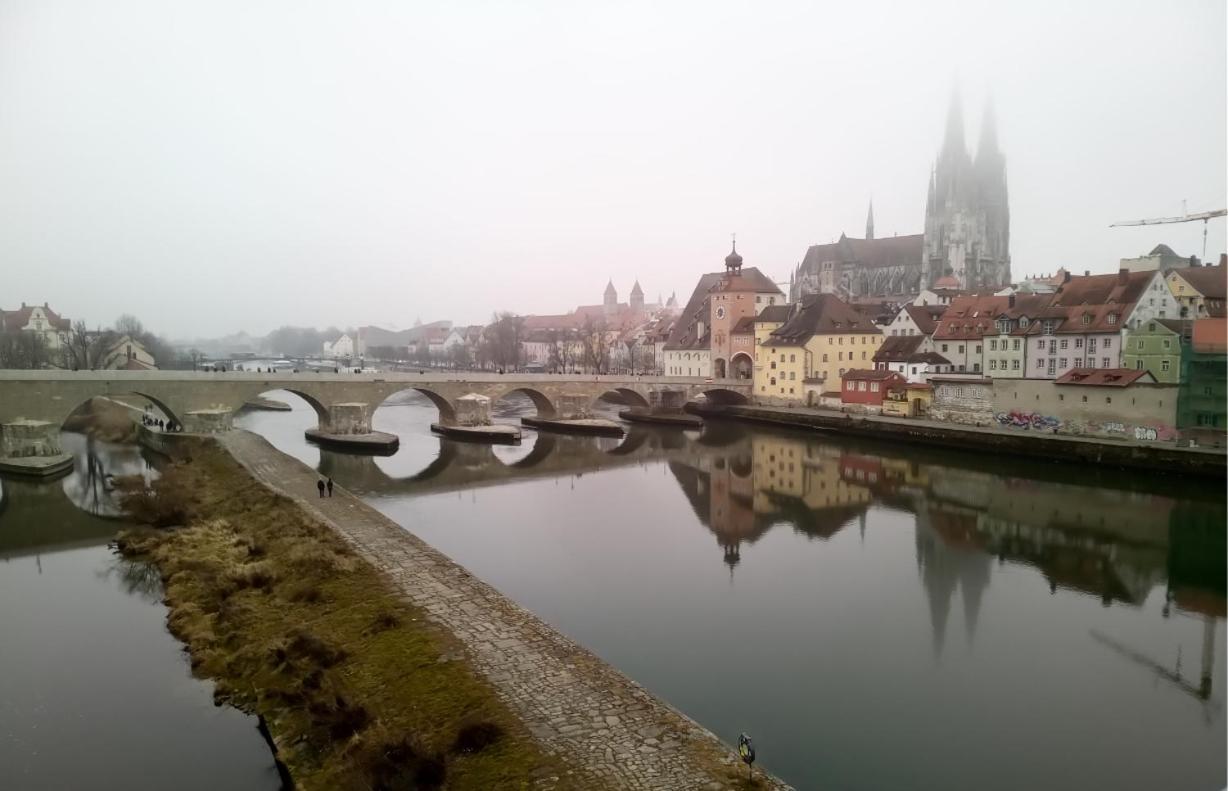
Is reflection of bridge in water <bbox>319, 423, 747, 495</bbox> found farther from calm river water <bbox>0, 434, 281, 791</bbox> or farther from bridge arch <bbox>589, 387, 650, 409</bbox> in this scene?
calm river water <bbox>0, 434, 281, 791</bbox>

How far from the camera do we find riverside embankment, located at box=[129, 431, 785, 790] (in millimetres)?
6305

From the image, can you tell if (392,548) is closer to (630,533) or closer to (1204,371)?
(630,533)

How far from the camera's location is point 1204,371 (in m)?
15.7

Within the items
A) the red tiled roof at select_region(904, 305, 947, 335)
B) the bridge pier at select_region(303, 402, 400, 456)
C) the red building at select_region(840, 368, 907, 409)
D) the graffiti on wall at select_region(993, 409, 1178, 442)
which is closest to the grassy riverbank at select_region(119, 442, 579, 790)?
the bridge pier at select_region(303, 402, 400, 456)

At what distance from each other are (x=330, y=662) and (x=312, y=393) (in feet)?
71.0

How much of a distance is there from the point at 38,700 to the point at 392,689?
447cm

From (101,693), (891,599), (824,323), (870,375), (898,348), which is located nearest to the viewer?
(101,693)

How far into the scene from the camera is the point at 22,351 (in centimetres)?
3922

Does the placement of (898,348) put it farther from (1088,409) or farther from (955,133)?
(955,133)

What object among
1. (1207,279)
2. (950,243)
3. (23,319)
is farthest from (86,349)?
(950,243)

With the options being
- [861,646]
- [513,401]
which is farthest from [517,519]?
[513,401]

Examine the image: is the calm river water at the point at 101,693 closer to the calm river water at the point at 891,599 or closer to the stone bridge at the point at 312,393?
the calm river water at the point at 891,599

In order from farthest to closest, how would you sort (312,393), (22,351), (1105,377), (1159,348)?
(22,351) → (312,393) → (1105,377) → (1159,348)

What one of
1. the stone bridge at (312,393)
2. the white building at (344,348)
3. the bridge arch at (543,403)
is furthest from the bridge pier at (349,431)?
the white building at (344,348)
